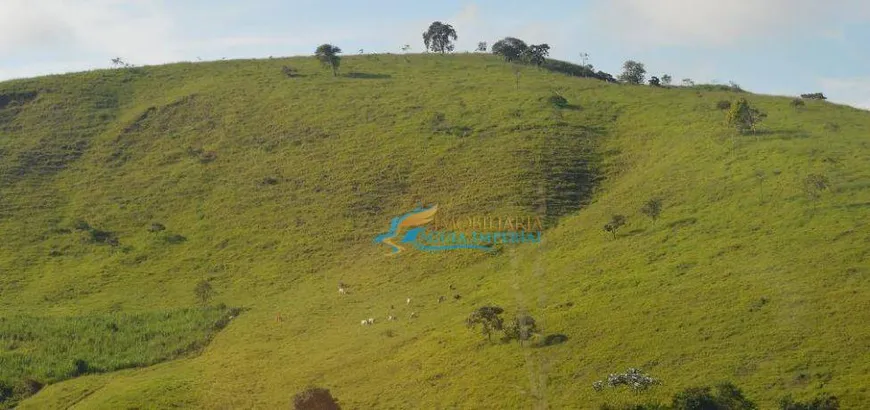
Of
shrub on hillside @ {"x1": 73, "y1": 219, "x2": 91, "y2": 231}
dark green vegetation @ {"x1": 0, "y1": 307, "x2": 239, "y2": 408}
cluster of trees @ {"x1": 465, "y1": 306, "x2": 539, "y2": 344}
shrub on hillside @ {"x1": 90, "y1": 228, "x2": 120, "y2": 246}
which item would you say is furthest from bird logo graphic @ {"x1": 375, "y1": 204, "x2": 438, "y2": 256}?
shrub on hillside @ {"x1": 73, "y1": 219, "x2": 91, "y2": 231}

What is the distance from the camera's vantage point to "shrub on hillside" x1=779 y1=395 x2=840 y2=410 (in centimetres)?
2867

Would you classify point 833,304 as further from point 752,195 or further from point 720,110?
point 720,110

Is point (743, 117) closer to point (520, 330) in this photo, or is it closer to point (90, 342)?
point (520, 330)

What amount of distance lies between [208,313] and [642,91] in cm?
5390

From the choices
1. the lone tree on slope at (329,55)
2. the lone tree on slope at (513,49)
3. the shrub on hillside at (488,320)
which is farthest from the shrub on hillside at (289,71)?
the shrub on hillside at (488,320)

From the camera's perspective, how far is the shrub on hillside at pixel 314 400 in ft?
113

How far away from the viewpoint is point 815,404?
1137 inches

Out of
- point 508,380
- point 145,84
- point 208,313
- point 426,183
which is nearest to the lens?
point 508,380

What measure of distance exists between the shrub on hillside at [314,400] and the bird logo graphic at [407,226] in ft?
70.3

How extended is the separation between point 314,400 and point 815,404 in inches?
727

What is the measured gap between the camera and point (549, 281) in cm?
4612

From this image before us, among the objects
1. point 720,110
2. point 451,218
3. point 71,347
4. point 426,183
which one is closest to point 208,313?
point 71,347

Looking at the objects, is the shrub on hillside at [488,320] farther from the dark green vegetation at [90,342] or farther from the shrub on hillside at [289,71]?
the shrub on hillside at [289,71]

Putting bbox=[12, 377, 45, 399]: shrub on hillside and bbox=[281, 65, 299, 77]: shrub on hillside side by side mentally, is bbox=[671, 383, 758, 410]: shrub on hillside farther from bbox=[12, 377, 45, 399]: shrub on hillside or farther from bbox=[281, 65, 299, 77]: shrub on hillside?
bbox=[281, 65, 299, 77]: shrub on hillside
